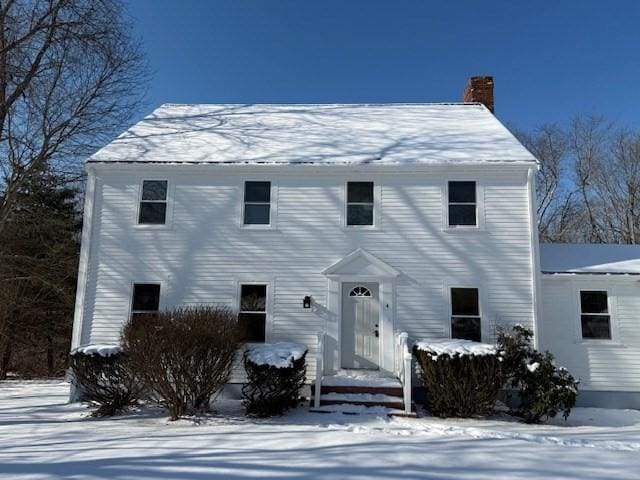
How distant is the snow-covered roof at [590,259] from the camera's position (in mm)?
10906

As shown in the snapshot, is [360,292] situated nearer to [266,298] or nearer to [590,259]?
[266,298]

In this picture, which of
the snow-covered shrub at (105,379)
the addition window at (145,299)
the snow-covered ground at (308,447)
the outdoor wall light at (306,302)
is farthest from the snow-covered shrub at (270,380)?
the addition window at (145,299)

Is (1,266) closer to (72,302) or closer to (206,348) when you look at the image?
(72,302)

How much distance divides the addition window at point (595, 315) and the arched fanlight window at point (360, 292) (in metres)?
4.94

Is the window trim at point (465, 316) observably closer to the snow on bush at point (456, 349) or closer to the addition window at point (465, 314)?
the addition window at point (465, 314)

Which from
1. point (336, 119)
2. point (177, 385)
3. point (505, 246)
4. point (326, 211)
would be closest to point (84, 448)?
point (177, 385)

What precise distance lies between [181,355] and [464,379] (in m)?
5.16

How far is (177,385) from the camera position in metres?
8.23

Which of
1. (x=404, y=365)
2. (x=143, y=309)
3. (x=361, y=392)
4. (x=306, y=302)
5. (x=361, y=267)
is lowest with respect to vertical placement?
(x=361, y=392)

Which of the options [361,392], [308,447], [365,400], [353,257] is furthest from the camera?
[353,257]

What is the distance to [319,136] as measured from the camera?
1292 cm

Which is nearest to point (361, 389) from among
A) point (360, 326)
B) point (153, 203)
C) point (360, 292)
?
point (360, 326)

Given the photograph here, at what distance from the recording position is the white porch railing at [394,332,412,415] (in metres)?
8.84

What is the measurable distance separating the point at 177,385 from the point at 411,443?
4150 mm
